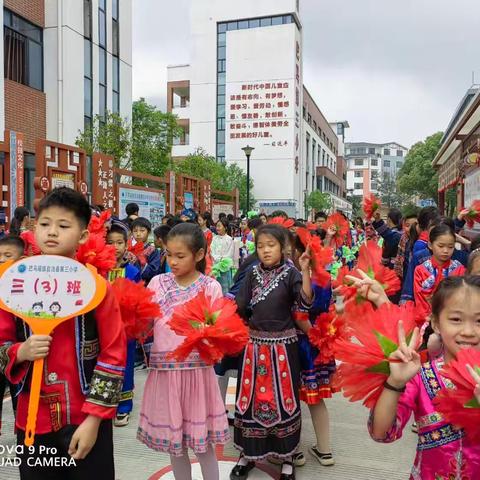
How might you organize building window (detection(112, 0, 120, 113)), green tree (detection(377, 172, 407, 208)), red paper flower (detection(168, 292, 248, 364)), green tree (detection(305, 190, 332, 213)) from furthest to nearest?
green tree (detection(377, 172, 407, 208))
green tree (detection(305, 190, 332, 213))
building window (detection(112, 0, 120, 113))
red paper flower (detection(168, 292, 248, 364))

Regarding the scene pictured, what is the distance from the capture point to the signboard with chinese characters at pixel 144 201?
422 inches

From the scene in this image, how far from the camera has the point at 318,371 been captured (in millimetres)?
3137

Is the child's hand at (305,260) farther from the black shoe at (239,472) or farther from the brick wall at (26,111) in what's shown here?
the brick wall at (26,111)

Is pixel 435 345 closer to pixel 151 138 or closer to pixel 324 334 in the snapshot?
pixel 324 334

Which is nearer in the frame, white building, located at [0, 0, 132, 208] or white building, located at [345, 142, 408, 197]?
white building, located at [0, 0, 132, 208]

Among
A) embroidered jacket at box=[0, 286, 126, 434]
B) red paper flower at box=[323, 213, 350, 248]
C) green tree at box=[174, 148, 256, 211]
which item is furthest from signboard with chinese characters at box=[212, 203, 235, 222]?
embroidered jacket at box=[0, 286, 126, 434]

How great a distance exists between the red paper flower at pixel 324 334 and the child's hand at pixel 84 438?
63.5 inches

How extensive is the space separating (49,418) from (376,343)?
1.16 meters

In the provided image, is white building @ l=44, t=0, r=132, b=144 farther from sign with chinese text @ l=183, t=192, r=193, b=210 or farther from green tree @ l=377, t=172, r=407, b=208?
green tree @ l=377, t=172, r=407, b=208

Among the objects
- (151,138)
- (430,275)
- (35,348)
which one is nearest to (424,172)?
(151,138)

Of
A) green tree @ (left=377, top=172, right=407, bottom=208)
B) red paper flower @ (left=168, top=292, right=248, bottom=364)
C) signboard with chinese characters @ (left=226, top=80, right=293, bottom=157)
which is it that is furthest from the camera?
green tree @ (left=377, top=172, right=407, bottom=208)

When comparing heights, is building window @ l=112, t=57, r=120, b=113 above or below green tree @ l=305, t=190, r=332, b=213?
above

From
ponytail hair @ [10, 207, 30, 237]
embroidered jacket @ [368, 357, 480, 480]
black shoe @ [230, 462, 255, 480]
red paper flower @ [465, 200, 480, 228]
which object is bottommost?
black shoe @ [230, 462, 255, 480]

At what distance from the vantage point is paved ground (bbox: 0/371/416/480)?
3.00m
